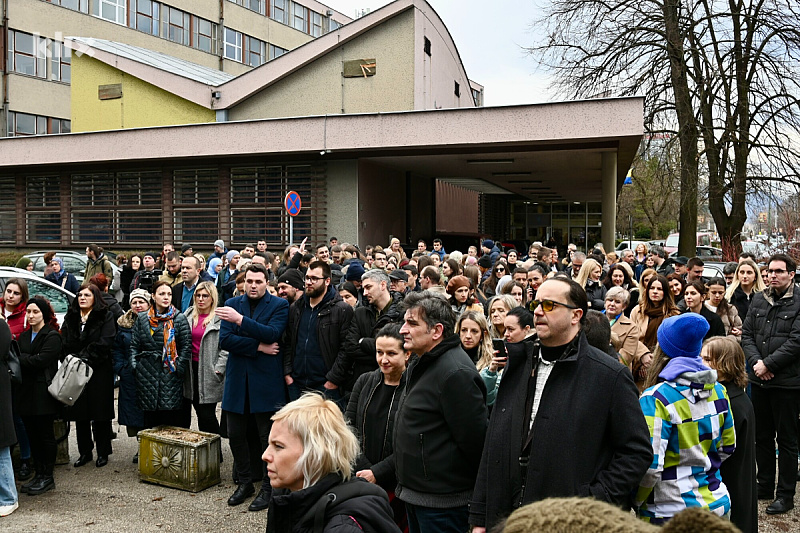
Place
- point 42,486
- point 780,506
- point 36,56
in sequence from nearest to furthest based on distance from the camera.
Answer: point 780,506 < point 42,486 < point 36,56

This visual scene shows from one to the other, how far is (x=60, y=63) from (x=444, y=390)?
4580cm

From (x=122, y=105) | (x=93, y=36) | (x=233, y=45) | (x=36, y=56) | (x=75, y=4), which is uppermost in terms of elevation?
(x=233, y=45)

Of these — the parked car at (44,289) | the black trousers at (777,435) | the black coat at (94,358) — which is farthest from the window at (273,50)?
the black trousers at (777,435)

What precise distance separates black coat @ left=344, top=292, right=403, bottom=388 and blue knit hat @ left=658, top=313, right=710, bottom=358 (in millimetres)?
2925

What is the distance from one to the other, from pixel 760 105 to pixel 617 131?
9.05 m

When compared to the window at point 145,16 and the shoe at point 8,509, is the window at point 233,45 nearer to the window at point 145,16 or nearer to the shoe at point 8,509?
the window at point 145,16

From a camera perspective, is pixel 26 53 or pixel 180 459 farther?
pixel 26 53

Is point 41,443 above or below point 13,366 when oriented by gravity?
below

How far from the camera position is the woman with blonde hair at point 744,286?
812 centimetres

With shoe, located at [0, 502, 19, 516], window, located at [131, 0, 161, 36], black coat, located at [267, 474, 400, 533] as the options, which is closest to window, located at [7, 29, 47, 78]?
window, located at [131, 0, 161, 36]

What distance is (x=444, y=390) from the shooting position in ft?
13.4

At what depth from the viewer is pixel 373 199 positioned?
70.4ft

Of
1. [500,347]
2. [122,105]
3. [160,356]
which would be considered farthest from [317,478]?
[122,105]

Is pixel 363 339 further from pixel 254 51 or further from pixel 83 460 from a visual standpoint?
pixel 254 51
